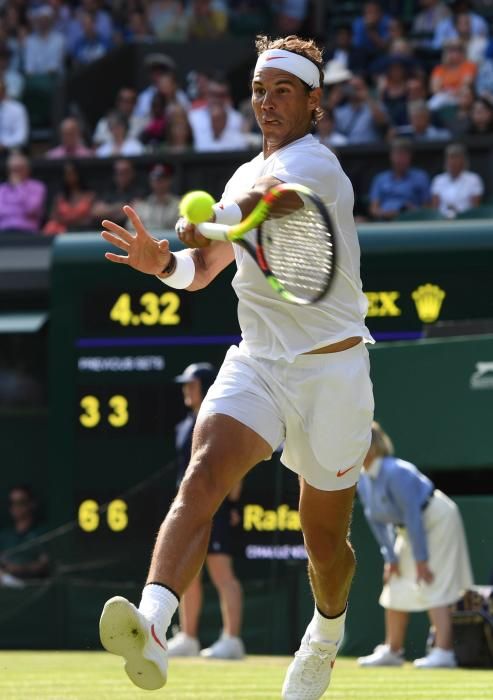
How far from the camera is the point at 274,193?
16.9 ft

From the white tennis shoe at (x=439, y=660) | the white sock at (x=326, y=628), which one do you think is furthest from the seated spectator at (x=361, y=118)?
the white sock at (x=326, y=628)

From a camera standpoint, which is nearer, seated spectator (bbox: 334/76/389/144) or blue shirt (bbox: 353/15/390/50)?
seated spectator (bbox: 334/76/389/144)

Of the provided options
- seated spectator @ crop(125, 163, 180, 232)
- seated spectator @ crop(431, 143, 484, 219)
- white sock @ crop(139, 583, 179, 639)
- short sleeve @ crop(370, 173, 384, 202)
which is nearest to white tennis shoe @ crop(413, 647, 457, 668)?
seated spectator @ crop(431, 143, 484, 219)

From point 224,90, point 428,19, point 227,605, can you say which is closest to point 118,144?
point 224,90

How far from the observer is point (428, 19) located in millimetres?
18156

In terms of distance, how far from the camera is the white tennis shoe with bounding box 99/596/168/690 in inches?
195

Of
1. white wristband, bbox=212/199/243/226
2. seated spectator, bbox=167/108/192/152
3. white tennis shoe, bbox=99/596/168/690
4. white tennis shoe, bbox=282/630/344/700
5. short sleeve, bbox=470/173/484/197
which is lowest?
white tennis shoe, bbox=282/630/344/700

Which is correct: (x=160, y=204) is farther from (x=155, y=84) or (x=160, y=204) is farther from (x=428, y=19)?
(x=428, y=19)

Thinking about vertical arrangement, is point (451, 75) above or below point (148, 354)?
above

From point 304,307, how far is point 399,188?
8277 mm

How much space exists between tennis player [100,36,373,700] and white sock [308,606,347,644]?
0.70 feet

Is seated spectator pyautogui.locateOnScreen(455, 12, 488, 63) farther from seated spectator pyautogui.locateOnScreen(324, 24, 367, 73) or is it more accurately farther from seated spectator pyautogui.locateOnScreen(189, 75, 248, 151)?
seated spectator pyautogui.locateOnScreen(189, 75, 248, 151)

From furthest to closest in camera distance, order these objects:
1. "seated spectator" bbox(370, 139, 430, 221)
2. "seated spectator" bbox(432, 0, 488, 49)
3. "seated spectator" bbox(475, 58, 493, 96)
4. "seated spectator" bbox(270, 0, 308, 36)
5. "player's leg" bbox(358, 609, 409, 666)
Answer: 1. "seated spectator" bbox(270, 0, 308, 36)
2. "seated spectator" bbox(432, 0, 488, 49)
3. "seated spectator" bbox(475, 58, 493, 96)
4. "seated spectator" bbox(370, 139, 430, 221)
5. "player's leg" bbox(358, 609, 409, 666)

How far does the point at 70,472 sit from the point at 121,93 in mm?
6088
